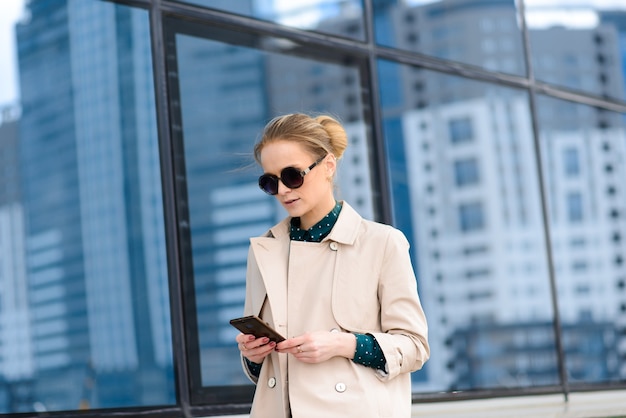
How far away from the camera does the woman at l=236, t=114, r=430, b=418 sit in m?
2.11

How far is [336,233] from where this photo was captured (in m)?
2.23

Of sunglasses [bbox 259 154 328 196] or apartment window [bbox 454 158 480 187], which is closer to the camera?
sunglasses [bbox 259 154 328 196]

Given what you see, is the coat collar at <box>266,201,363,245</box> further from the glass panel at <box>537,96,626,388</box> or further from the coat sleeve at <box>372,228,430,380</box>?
the glass panel at <box>537,96,626,388</box>

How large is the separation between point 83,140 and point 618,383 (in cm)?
373

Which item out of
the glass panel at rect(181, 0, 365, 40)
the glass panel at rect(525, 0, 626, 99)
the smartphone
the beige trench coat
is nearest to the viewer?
the smartphone

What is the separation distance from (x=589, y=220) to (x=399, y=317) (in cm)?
627

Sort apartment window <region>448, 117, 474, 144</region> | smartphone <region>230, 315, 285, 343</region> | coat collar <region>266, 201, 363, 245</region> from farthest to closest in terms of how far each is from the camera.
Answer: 1. apartment window <region>448, 117, 474, 144</region>
2. coat collar <region>266, 201, 363, 245</region>
3. smartphone <region>230, 315, 285, 343</region>

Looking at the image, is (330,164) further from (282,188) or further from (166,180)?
(166,180)

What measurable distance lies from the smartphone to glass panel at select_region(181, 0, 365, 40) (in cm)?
267

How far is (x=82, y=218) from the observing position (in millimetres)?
4340

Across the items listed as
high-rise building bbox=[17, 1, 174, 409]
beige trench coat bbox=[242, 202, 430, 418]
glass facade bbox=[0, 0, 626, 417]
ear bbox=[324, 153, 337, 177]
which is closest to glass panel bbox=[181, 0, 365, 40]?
glass facade bbox=[0, 0, 626, 417]

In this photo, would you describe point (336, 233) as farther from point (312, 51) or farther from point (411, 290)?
point (312, 51)

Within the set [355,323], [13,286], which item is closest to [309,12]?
[13,286]

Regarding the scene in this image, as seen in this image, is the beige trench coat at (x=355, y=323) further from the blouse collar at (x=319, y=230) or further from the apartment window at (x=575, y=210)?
the apartment window at (x=575, y=210)
